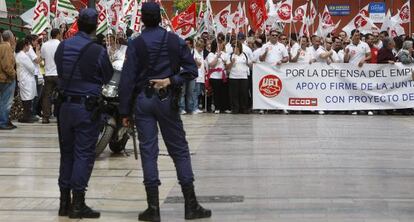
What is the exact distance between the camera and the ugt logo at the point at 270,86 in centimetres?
2216

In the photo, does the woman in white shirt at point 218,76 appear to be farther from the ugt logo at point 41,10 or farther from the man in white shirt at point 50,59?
the man in white shirt at point 50,59

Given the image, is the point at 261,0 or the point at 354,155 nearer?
A: the point at 354,155

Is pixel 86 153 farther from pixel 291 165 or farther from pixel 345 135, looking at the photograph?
pixel 345 135

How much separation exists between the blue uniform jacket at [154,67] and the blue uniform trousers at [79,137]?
0.40m

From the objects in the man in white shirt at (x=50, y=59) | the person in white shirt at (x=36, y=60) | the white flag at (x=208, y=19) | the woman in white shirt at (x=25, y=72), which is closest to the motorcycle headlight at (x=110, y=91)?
the man in white shirt at (x=50, y=59)

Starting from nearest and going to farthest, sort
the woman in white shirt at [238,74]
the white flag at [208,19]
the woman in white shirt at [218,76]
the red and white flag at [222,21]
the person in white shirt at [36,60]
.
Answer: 1. the person in white shirt at [36,60]
2. the woman in white shirt at [238,74]
3. the woman in white shirt at [218,76]
4. the white flag at [208,19]
5. the red and white flag at [222,21]

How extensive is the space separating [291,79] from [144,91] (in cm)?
1416

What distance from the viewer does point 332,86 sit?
22062mm

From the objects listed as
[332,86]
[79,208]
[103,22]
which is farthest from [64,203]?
[332,86]

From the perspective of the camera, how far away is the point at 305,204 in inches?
353

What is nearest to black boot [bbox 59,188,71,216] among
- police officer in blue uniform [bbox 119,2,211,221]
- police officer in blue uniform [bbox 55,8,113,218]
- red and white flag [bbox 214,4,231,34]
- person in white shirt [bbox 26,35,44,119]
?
police officer in blue uniform [bbox 55,8,113,218]

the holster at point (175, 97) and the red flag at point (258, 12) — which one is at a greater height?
the holster at point (175, 97)

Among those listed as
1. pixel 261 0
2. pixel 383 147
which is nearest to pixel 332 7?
pixel 261 0

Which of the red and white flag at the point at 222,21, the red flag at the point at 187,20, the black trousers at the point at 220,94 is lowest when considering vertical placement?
the black trousers at the point at 220,94
